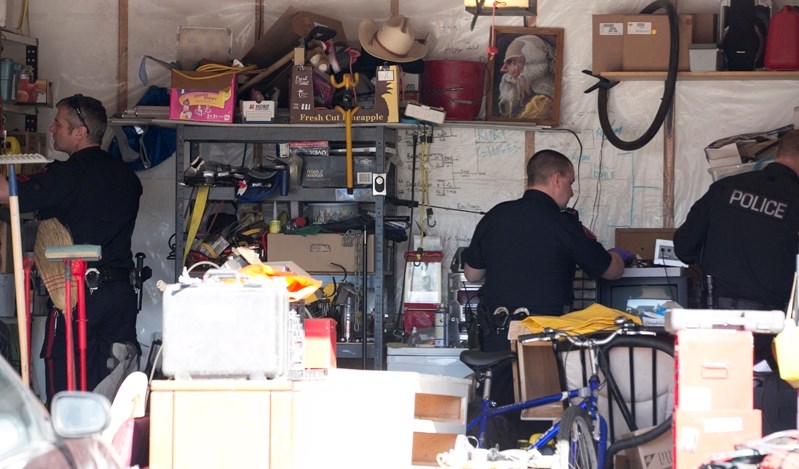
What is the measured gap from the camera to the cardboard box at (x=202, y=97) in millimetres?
6777

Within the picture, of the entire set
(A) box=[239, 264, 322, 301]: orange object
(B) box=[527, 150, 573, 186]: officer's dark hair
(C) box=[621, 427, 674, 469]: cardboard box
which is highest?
(B) box=[527, 150, 573, 186]: officer's dark hair

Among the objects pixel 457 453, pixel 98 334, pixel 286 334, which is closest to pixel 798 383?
pixel 457 453

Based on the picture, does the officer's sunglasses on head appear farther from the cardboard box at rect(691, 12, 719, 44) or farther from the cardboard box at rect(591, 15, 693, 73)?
the cardboard box at rect(691, 12, 719, 44)

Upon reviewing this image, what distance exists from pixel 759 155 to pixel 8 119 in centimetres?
471

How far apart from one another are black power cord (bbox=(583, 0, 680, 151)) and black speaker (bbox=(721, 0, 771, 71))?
337 millimetres

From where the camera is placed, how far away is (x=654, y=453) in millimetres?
4902

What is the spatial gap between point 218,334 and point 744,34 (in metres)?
4.55

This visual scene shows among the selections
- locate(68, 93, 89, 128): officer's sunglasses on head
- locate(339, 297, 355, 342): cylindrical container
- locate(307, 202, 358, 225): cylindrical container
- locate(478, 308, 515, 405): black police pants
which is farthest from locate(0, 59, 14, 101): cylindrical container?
locate(478, 308, 515, 405): black police pants

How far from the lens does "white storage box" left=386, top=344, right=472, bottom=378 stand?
22.6ft

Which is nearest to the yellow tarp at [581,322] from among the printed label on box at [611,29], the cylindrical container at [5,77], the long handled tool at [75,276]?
the long handled tool at [75,276]

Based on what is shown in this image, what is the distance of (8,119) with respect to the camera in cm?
751

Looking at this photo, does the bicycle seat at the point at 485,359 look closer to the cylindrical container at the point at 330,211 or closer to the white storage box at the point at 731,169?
the cylindrical container at the point at 330,211

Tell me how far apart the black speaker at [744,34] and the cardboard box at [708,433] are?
11.8ft

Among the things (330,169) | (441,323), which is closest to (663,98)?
(441,323)
